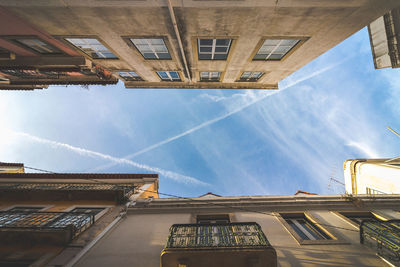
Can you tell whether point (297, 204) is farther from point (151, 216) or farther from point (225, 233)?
point (151, 216)

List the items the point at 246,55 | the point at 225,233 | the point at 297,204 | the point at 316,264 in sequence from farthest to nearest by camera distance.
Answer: the point at 246,55, the point at 297,204, the point at 225,233, the point at 316,264

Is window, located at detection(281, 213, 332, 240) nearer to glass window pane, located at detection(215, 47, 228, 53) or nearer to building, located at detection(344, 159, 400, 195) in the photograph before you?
glass window pane, located at detection(215, 47, 228, 53)

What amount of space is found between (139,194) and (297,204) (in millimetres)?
9711

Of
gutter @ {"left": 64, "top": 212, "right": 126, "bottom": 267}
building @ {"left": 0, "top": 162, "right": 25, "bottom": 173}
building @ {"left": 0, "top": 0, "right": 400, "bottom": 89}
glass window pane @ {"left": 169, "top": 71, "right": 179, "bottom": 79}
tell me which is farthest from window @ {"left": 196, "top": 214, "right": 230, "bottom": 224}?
building @ {"left": 0, "top": 162, "right": 25, "bottom": 173}

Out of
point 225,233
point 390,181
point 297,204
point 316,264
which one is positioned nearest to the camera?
point 316,264

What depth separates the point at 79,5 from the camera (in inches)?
251

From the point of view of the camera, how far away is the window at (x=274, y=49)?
8.69 metres

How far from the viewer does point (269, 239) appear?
6.61 metres

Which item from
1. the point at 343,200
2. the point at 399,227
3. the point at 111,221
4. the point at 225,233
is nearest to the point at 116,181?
the point at 111,221

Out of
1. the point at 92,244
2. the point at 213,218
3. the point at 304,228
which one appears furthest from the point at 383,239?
the point at 92,244

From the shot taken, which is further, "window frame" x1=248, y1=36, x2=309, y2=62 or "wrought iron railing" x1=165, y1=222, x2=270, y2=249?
"window frame" x1=248, y1=36, x2=309, y2=62

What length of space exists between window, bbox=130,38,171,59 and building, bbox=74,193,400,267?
28.9ft

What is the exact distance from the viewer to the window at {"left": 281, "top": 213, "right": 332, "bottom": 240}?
23.0 ft

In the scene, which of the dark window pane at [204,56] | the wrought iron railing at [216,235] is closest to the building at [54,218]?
the wrought iron railing at [216,235]
